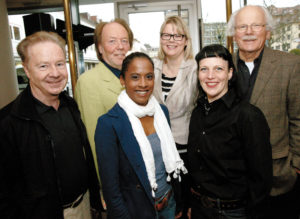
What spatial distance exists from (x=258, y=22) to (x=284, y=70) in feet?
1.31

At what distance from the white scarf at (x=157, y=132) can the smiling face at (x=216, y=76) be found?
0.34 meters

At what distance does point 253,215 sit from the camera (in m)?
1.21

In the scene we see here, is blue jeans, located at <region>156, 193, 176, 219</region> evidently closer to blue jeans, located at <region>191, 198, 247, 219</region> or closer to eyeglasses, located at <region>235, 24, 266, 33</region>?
blue jeans, located at <region>191, 198, 247, 219</region>

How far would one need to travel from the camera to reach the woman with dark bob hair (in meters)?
1.19

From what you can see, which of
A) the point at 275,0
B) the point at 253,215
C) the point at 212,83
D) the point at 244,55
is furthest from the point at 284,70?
the point at 275,0

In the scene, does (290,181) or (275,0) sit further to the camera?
(275,0)

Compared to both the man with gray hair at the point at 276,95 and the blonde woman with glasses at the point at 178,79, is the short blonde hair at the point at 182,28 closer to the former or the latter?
the blonde woman with glasses at the point at 178,79

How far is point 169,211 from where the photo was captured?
138 cm

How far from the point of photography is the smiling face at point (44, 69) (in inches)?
46.3

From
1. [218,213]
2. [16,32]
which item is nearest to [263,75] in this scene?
[218,213]

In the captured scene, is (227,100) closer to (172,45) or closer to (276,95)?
(276,95)

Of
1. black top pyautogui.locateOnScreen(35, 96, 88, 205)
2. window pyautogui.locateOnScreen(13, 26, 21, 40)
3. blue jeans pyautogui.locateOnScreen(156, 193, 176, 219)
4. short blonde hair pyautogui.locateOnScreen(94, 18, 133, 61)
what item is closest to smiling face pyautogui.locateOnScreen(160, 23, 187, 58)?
short blonde hair pyautogui.locateOnScreen(94, 18, 133, 61)

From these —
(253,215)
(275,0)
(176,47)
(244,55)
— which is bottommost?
(253,215)

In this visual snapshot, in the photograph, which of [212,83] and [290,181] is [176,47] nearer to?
[212,83]
